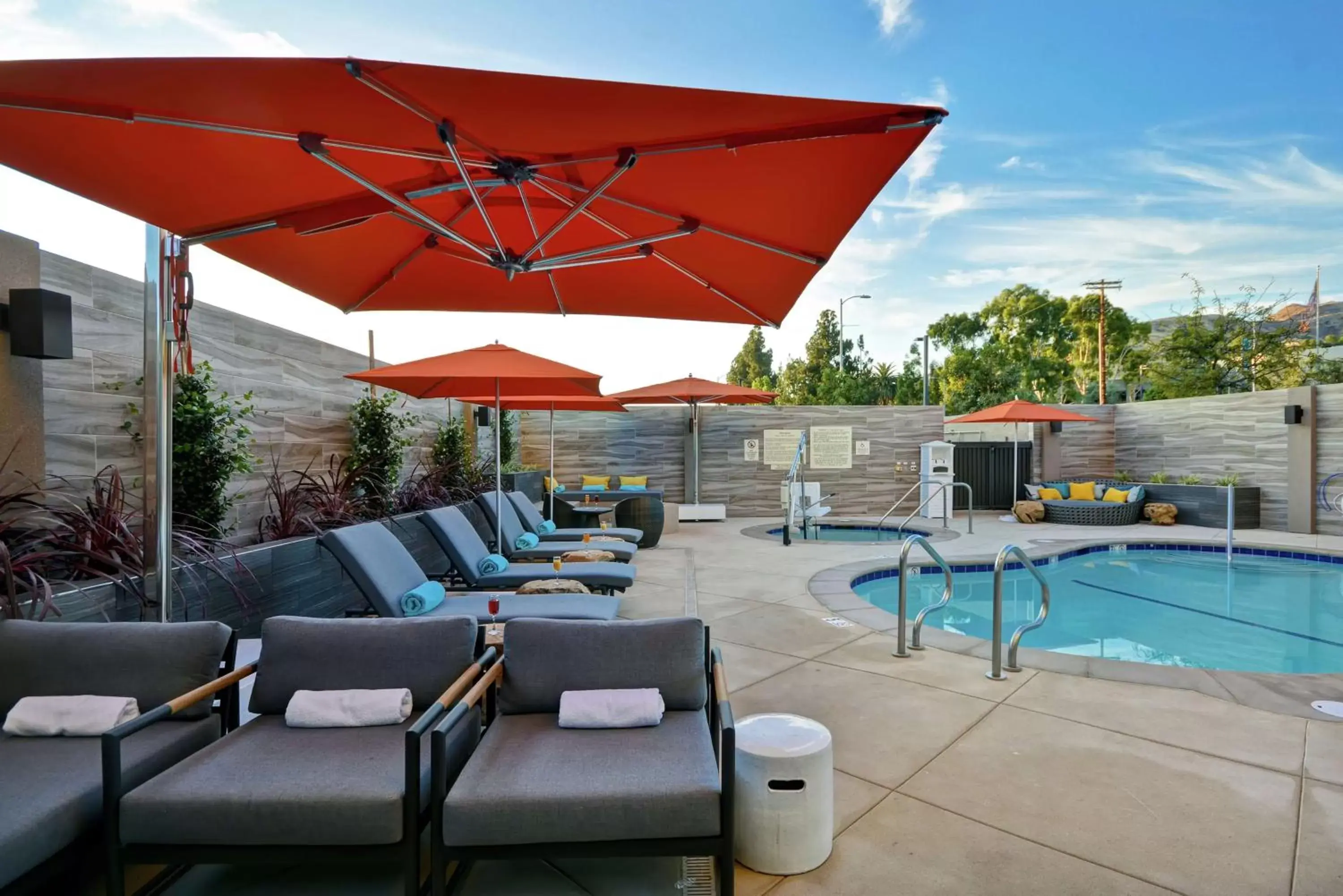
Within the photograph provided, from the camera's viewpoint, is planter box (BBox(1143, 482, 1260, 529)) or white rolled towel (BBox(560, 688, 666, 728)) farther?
planter box (BBox(1143, 482, 1260, 529))

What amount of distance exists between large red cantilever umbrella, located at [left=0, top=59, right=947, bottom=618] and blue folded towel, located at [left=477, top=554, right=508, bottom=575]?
7.45 ft

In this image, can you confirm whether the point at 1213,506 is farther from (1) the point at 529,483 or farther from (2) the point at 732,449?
(1) the point at 529,483

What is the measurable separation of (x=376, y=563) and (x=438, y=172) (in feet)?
7.67

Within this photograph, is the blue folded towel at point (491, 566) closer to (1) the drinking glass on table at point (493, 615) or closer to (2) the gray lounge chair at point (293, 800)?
(1) the drinking glass on table at point (493, 615)

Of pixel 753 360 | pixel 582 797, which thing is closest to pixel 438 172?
pixel 582 797

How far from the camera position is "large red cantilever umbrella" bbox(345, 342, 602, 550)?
465cm

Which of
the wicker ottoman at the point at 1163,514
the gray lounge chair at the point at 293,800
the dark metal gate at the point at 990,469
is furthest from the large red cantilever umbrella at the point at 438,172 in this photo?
the dark metal gate at the point at 990,469

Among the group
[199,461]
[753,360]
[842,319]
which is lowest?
[199,461]

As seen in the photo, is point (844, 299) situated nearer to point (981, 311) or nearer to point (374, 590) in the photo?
point (981, 311)

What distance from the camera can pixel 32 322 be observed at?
3.05 metres

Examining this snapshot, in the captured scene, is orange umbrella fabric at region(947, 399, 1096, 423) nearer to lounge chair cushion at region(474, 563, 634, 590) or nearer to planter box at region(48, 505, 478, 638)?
lounge chair cushion at region(474, 563, 634, 590)

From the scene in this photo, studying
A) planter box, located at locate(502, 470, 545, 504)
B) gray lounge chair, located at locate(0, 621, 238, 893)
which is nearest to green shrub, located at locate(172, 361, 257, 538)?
gray lounge chair, located at locate(0, 621, 238, 893)

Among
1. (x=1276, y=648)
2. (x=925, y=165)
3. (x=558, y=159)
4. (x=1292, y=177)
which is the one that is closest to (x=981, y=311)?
(x=1292, y=177)

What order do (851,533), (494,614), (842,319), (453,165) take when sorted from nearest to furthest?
(453,165) < (494,614) < (851,533) < (842,319)
